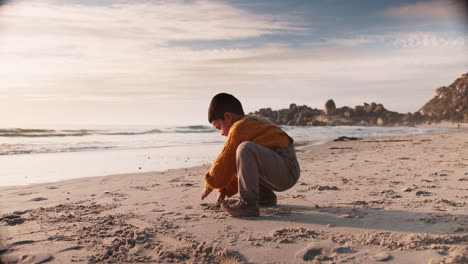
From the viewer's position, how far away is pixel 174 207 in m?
3.45

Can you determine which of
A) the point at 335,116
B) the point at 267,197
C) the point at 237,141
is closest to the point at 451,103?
the point at 335,116

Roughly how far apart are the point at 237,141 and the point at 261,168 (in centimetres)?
29

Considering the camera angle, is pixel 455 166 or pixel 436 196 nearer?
pixel 436 196

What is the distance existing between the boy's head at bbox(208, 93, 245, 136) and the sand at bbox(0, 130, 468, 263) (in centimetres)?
82

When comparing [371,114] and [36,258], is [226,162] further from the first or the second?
[371,114]

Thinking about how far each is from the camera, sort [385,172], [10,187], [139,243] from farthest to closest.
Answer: [385,172]
[10,187]
[139,243]

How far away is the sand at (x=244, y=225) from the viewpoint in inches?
84.0

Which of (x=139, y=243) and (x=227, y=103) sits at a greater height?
(x=227, y=103)

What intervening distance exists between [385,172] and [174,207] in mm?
3414

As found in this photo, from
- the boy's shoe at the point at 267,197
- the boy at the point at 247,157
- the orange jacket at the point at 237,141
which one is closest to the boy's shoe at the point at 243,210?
the boy at the point at 247,157

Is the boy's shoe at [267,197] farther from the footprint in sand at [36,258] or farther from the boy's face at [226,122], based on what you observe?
the footprint in sand at [36,258]

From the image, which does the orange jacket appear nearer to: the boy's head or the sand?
the boy's head

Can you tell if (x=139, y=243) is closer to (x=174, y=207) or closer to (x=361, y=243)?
(x=174, y=207)

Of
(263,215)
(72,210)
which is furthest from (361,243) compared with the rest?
(72,210)
